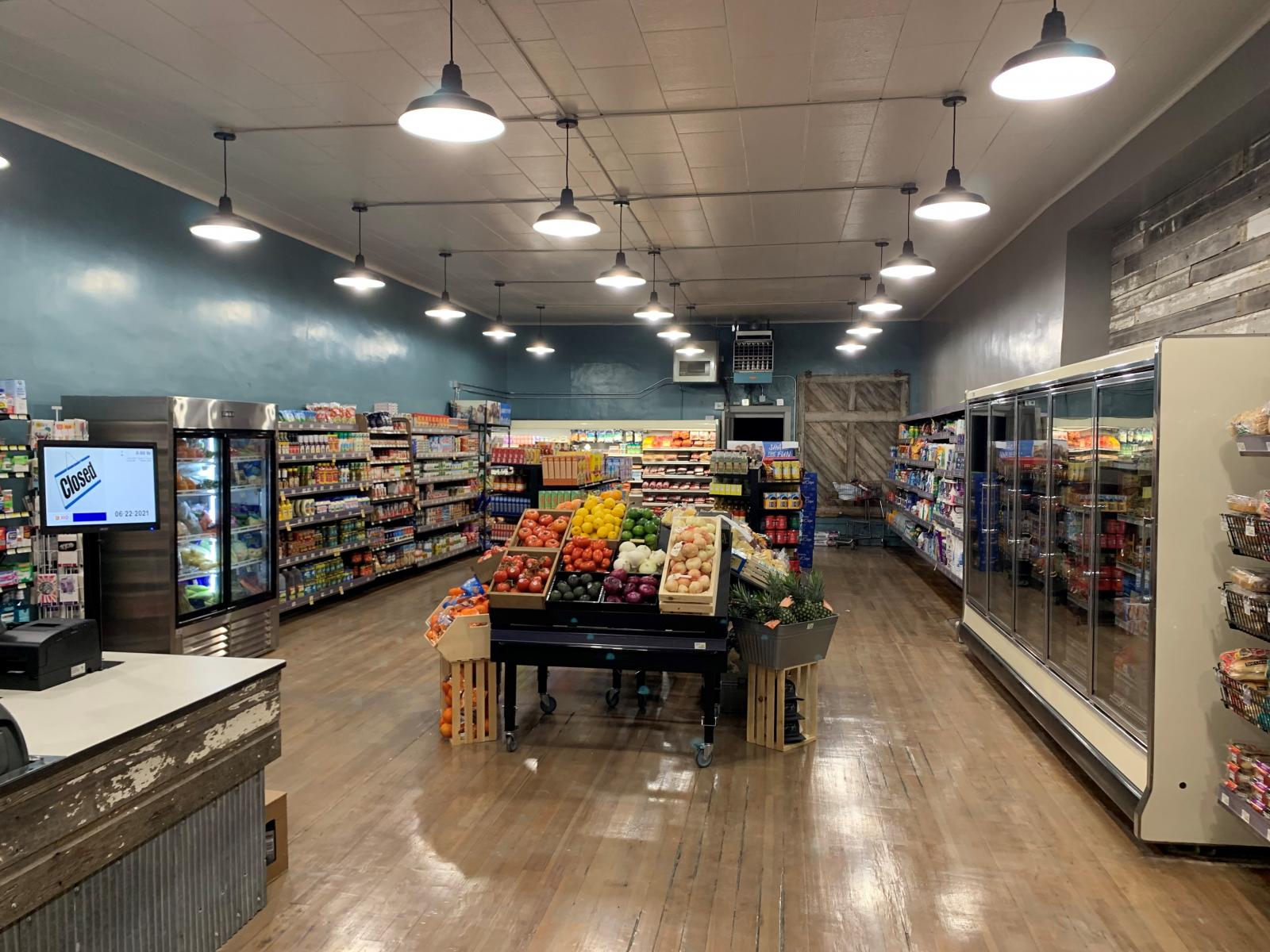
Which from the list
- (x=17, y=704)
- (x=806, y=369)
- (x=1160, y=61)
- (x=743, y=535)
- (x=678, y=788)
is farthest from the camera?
(x=806, y=369)

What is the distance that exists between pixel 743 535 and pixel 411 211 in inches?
189

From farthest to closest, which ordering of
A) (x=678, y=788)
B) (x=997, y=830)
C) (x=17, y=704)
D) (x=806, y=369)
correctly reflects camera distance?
(x=806, y=369), (x=678, y=788), (x=997, y=830), (x=17, y=704)

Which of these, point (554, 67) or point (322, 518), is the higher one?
point (554, 67)

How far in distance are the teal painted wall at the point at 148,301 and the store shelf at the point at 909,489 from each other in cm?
753

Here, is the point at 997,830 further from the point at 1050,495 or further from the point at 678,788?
the point at 1050,495

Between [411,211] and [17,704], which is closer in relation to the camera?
[17,704]

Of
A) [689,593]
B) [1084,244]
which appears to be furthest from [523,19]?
[1084,244]

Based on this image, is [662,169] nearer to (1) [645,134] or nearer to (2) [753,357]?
(1) [645,134]

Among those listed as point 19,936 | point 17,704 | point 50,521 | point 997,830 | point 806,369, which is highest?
point 806,369

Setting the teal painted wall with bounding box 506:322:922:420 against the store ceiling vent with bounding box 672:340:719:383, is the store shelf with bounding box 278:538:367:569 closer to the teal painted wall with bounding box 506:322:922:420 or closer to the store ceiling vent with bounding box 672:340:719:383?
the teal painted wall with bounding box 506:322:922:420

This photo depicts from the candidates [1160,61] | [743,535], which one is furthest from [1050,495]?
[1160,61]

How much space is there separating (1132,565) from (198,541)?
6.76 metres

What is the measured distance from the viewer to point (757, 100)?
5.32 m

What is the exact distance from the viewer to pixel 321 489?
8.92 metres
